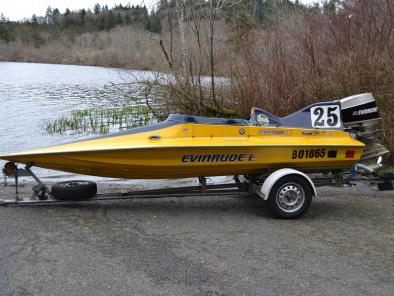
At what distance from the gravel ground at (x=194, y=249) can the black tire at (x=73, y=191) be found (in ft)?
0.61

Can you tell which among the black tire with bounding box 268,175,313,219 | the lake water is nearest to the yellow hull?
the black tire with bounding box 268,175,313,219

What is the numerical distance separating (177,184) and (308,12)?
267 inches

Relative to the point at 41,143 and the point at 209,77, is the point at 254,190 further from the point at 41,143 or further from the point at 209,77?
the point at 41,143

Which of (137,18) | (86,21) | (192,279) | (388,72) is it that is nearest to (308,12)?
(388,72)

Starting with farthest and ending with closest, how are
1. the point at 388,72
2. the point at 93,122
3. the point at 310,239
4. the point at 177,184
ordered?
1. the point at 93,122
2. the point at 388,72
3. the point at 177,184
4. the point at 310,239

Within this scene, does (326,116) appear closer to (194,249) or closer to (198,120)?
(198,120)

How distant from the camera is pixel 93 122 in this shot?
60.7 feet

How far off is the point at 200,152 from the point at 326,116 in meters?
1.91

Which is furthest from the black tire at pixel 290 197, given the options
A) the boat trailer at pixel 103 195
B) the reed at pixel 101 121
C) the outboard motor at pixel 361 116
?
the reed at pixel 101 121

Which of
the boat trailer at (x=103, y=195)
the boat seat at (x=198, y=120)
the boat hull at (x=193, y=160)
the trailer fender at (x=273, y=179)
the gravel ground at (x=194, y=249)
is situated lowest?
the gravel ground at (x=194, y=249)

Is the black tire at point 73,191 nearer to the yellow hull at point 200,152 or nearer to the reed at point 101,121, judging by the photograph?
the yellow hull at point 200,152

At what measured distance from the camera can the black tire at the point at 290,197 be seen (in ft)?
19.5

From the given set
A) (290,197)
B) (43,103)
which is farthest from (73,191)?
(43,103)

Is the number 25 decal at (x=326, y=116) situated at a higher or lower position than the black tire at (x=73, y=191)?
higher
